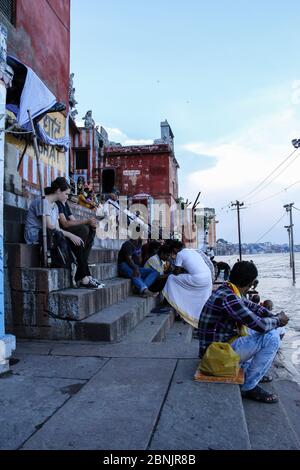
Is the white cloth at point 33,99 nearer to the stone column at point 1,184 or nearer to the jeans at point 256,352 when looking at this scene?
the stone column at point 1,184

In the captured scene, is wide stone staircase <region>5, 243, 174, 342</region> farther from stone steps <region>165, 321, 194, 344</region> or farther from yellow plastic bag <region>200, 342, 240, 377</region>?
yellow plastic bag <region>200, 342, 240, 377</region>

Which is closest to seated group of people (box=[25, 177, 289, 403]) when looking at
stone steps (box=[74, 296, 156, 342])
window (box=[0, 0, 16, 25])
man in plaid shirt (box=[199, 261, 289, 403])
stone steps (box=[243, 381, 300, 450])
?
man in plaid shirt (box=[199, 261, 289, 403])

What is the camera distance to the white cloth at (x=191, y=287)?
20.4 feet

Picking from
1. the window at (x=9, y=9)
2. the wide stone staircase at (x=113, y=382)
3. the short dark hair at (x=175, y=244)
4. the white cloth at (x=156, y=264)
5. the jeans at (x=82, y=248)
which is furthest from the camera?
the window at (x=9, y=9)

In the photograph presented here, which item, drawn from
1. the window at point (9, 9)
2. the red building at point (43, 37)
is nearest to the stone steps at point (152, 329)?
the red building at point (43, 37)

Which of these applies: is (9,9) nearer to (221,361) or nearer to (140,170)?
(221,361)

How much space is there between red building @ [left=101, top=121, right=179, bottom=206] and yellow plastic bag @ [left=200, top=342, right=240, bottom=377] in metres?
26.4

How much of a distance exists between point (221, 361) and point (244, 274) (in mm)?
776

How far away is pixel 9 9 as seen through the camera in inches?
338

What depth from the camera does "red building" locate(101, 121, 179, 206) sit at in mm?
29469

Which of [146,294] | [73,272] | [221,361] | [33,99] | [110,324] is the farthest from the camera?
[146,294]

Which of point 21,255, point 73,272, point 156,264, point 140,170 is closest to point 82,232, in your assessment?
point 73,272

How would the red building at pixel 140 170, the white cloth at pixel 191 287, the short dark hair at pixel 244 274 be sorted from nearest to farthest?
the short dark hair at pixel 244 274, the white cloth at pixel 191 287, the red building at pixel 140 170

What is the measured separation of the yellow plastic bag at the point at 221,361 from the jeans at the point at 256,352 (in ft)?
0.64
